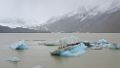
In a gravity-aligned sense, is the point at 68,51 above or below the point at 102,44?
above

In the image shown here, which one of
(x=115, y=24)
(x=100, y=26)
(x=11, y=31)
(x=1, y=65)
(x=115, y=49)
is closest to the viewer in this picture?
(x=1, y=65)

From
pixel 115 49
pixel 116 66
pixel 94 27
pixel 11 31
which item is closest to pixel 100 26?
pixel 94 27

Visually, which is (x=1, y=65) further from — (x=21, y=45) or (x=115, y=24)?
(x=115, y=24)

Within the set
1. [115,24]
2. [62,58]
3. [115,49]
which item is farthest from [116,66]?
[115,24]

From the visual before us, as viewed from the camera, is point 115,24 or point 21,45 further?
point 115,24

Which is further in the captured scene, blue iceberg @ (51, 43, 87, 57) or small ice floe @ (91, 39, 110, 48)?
small ice floe @ (91, 39, 110, 48)

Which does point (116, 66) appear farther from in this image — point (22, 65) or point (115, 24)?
point (115, 24)

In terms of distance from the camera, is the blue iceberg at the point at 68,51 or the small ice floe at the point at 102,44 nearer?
the blue iceberg at the point at 68,51

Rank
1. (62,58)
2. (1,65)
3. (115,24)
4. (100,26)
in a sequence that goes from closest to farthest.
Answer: (1,65) < (62,58) < (115,24) < (100,26)

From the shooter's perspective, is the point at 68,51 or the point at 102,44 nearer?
the point at 68,51
